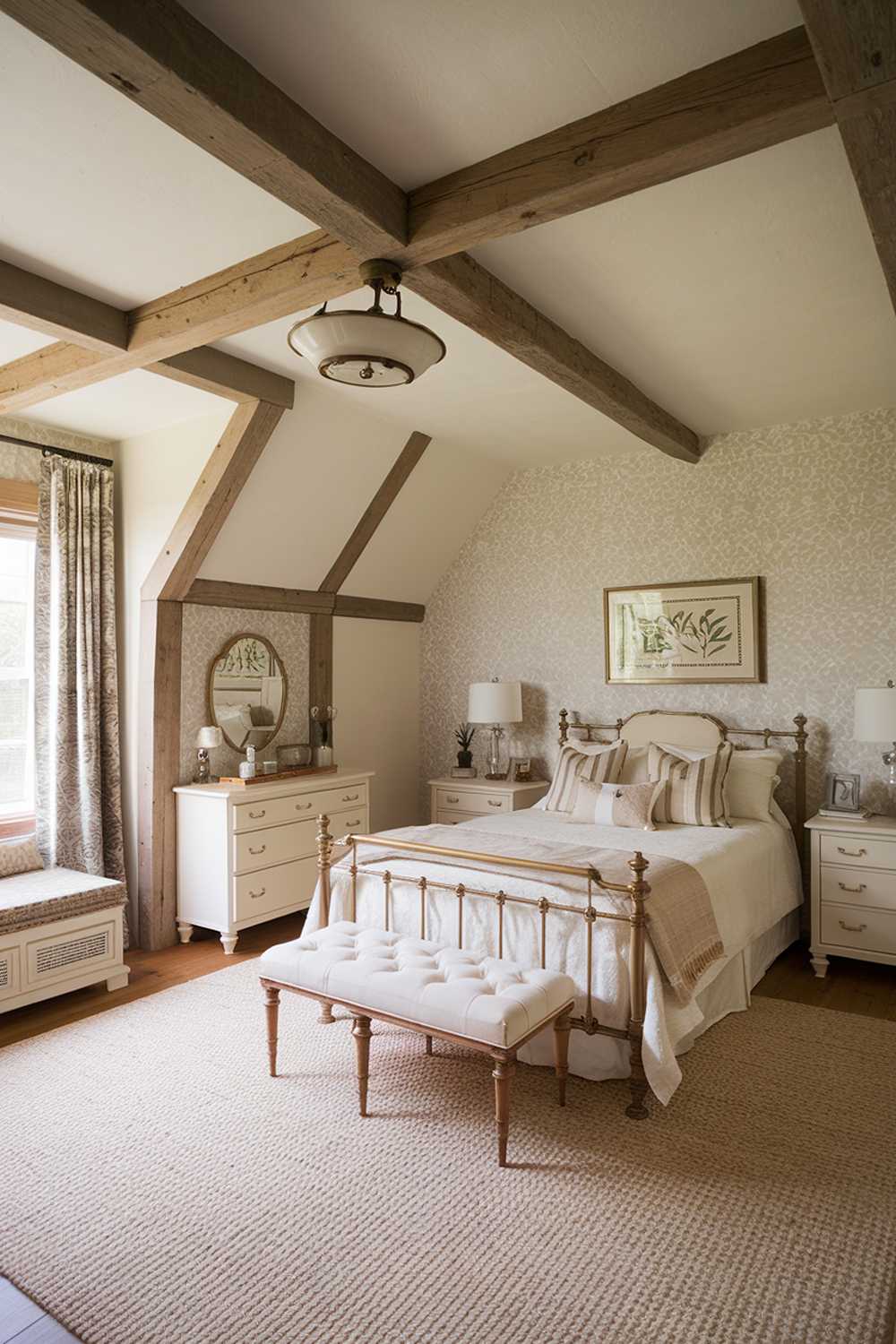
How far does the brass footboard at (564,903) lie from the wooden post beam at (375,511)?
7.70 ft

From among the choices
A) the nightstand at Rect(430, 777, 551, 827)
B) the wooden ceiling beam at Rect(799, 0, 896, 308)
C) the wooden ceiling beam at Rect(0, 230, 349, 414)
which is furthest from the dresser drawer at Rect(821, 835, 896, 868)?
the wooden ceiling beam at Rect(0, 230, 349, 414)

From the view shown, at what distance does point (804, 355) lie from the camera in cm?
378

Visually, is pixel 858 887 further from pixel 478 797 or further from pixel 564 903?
pixel 478 797

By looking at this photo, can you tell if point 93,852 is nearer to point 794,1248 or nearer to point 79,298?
point 79,298

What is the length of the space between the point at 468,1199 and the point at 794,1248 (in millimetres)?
848

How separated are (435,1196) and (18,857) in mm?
2800

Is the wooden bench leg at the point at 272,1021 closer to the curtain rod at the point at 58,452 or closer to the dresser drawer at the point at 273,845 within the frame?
the dresser drawer at the point at 273,845

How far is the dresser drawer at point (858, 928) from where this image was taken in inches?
161

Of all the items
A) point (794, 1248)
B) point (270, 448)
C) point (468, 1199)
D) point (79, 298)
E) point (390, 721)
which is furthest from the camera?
point (390, 721)

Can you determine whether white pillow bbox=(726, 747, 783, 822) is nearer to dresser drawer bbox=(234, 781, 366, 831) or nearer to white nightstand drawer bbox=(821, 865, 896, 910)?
white nightstand drawer bbox=(821, 865, 896, 910)

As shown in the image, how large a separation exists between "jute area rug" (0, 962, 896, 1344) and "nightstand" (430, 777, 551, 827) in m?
2.26

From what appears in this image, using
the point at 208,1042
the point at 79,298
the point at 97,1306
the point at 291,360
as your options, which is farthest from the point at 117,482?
the point at 97,1306

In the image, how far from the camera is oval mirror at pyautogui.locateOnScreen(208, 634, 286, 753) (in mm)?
5066

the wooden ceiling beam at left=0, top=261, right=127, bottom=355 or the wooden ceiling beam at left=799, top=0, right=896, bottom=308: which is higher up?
the wooden ceiling beam at left=0, top=261, right=127, bottom=355
